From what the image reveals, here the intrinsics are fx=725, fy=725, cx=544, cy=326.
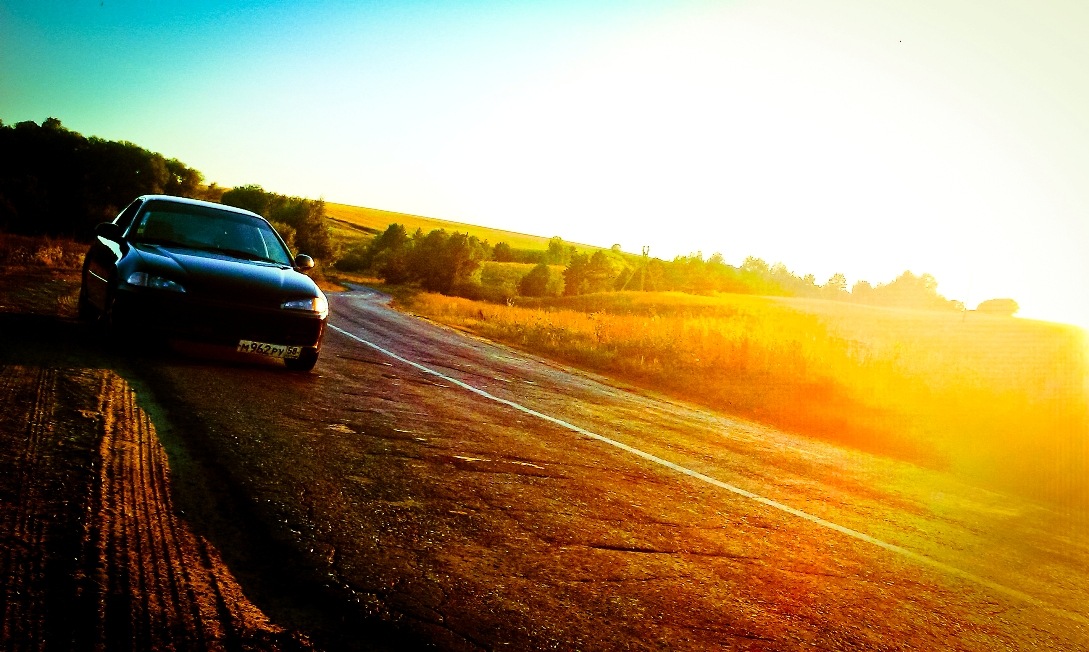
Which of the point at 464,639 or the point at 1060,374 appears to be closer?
the point at 464,639

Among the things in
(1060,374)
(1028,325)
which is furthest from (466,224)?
(1060,374)

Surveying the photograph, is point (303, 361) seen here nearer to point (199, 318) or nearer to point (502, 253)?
point (199, 318)

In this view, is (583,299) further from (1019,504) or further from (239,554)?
(239,554)

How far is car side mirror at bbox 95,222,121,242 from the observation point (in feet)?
26.2

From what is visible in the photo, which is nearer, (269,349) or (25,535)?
(25,535)

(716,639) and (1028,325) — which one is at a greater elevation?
(1028,325)

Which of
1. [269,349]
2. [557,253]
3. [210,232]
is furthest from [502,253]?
[269,349]

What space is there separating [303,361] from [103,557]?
5179 mm

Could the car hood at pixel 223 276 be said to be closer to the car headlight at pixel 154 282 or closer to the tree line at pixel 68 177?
the car headlight at pixel 154 282

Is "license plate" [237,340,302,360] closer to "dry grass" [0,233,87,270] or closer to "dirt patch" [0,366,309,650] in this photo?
"dirt patch" [0,366,309,650]

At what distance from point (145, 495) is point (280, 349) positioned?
410 cm

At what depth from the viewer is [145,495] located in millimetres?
3438

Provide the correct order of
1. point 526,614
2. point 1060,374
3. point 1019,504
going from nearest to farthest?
point 526,614 → point 1019,504 → point 1060,374

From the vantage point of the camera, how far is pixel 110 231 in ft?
26.7
